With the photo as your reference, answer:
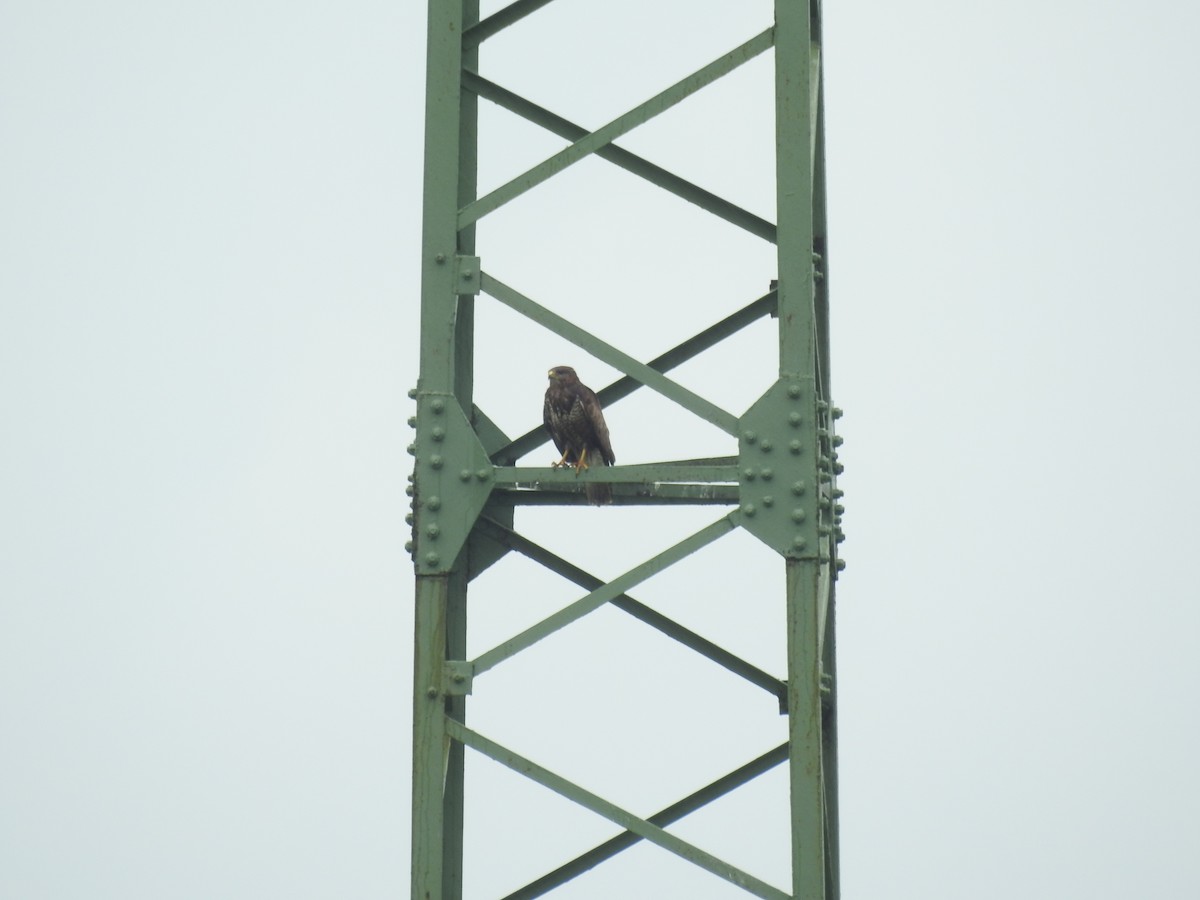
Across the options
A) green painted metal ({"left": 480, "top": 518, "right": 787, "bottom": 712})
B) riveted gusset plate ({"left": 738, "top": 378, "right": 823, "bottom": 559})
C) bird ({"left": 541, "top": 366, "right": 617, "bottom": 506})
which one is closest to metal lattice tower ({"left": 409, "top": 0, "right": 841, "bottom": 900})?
riveted gusset plate ({"left": 738, "top": 378, "right": 823, "bottom": 559})

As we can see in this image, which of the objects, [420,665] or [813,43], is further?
[813,43]

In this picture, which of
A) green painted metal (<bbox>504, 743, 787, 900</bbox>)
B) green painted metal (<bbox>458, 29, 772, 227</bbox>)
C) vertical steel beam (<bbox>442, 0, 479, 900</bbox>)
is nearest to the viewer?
green painted metal (<bbox>458, 29, 772, 227</bbox>)

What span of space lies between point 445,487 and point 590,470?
468mm

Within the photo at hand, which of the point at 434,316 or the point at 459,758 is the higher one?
the point at 434,316

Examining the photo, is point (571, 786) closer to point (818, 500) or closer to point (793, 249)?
point (818, 500)

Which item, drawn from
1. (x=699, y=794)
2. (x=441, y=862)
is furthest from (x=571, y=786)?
(x=699, y=794)

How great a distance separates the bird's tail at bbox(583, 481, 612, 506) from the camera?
5930mm

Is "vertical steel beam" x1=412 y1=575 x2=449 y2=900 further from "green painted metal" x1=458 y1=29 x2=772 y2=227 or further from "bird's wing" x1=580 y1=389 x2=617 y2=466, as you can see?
"green painted metal" x1=458 y1=29 x2=772 y2=227

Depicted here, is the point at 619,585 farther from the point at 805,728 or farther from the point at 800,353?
the point at 800,353

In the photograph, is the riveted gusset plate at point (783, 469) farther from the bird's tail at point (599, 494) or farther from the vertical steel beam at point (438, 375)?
the vertical steel beam at point (438, 375)

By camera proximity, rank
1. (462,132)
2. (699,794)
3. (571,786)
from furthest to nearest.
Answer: (699,794) → (462,132) → (571,786)

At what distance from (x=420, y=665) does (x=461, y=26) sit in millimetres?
2095

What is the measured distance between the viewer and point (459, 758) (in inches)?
237

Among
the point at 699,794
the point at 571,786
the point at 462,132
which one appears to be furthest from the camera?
the point at 699,794
